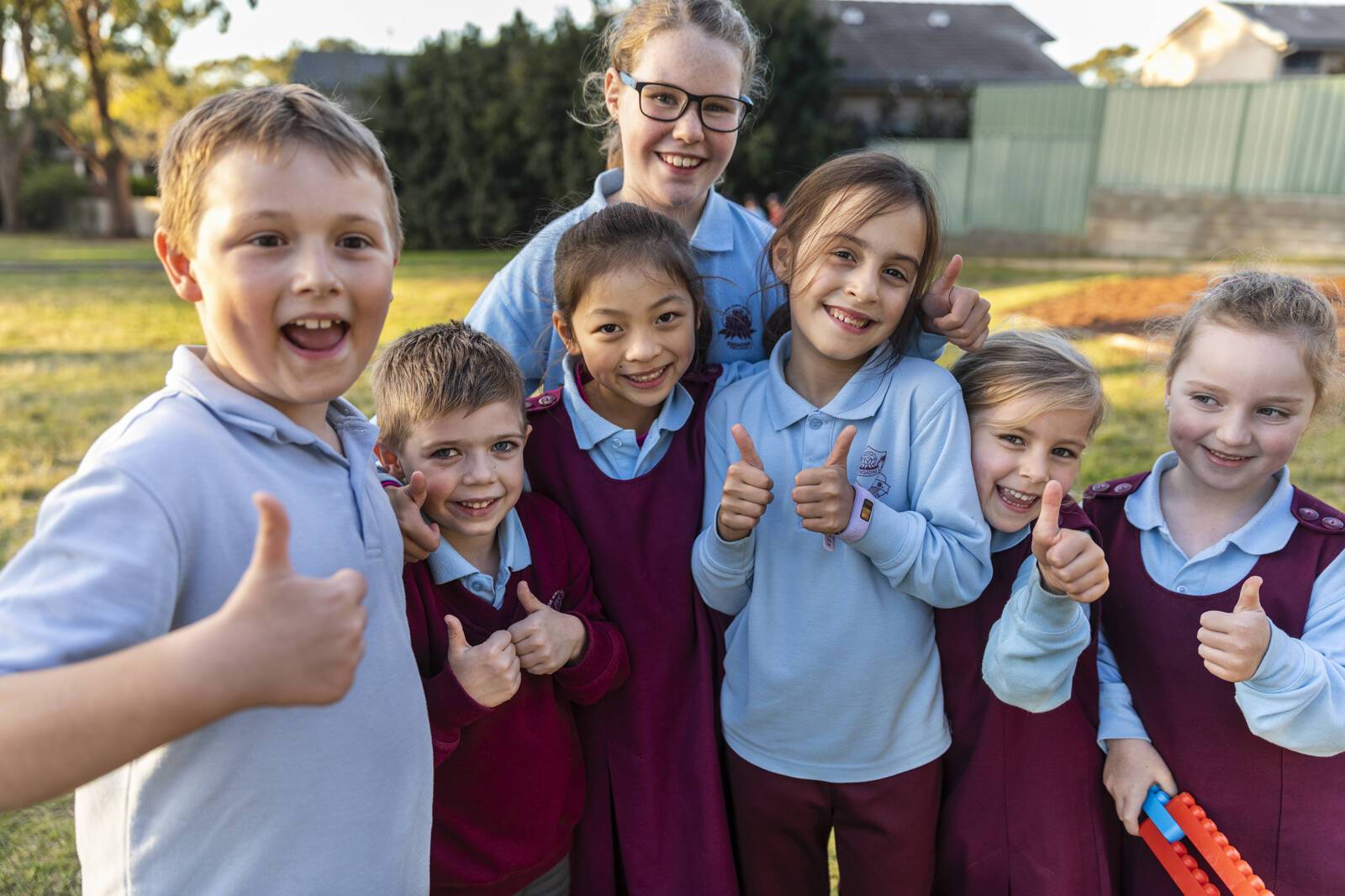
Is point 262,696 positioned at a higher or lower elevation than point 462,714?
higher

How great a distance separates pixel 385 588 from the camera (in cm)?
144

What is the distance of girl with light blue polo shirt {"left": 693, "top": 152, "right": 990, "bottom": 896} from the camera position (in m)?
1.90

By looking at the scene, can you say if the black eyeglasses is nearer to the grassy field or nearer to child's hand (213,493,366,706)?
the grassy field

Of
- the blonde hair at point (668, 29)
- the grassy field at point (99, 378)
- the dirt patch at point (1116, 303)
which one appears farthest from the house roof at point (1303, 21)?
the blonde hair at point (668, 29)

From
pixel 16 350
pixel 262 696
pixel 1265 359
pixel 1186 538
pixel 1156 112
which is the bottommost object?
pixel 16 350

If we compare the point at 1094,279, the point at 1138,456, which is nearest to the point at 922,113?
the point at 1094,279

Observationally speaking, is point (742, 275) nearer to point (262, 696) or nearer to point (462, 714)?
point (462, 714)

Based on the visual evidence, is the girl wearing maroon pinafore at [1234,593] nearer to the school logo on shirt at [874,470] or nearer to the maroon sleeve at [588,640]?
the school logo on shirt at [874,470]

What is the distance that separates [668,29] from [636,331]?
910mm

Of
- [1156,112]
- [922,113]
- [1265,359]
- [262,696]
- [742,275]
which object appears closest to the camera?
[262,696]

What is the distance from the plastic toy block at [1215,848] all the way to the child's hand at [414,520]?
1.51 meters

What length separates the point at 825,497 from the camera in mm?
1734

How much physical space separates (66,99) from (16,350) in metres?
28.3

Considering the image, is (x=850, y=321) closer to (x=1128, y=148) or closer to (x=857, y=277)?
(x=857, y=277)
